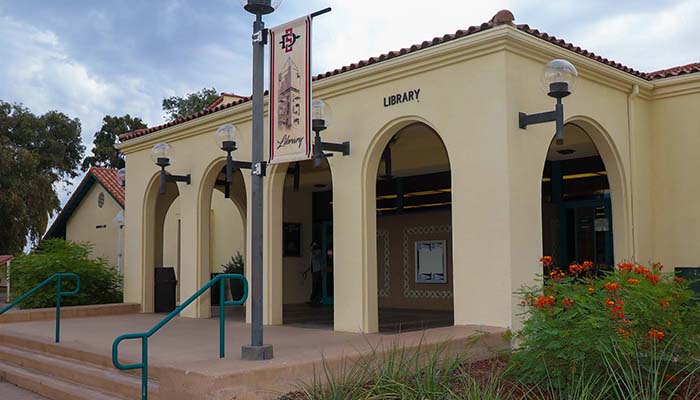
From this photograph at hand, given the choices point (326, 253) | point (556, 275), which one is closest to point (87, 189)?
point (326, 253)

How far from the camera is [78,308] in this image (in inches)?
565

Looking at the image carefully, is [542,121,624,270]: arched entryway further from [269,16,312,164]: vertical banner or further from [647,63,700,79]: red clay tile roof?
[269,16,312,164]: vertical banner

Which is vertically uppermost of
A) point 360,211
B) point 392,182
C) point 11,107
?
point 11,107

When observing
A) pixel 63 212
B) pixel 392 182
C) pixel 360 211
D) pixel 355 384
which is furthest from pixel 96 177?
pixel 355 384

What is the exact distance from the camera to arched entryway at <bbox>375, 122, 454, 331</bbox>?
14.9 metres

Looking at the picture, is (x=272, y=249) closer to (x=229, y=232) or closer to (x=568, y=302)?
(x=568, y=302)

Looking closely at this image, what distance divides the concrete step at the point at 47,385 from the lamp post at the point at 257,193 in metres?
1.64

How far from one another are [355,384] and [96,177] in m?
19.8

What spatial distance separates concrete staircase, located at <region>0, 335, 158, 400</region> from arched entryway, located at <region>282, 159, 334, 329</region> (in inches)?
322

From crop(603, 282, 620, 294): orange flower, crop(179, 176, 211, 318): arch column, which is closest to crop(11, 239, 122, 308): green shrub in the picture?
crop(179, 176, 211, 318): arch column

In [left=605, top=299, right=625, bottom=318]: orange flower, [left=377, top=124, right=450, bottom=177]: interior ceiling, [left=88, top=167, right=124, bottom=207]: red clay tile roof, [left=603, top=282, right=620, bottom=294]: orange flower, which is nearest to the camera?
[left=605, top=299, right=625, bottom=318]: orange flower

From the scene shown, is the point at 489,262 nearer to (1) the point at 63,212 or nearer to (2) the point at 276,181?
(2) the point at 276,181

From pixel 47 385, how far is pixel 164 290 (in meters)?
7.25

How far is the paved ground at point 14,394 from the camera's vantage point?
27.6ft
